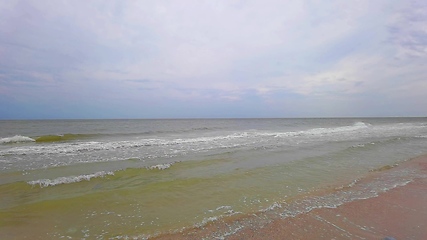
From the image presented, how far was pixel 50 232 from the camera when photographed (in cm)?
480

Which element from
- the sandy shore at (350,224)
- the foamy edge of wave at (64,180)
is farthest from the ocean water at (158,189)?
the sandy shore at (350,224)

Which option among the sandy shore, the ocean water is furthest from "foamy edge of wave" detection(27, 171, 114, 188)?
the sandy shore

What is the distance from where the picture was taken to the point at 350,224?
4.85 meters

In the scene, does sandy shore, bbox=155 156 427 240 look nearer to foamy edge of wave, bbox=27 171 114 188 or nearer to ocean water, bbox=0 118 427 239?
ocean water, bbox=0 118 427 239

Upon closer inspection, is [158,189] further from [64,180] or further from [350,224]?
[350,224]

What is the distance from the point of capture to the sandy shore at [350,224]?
4426 mm

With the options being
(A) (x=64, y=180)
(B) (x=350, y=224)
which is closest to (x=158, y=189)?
(A) (x=64, y=180)

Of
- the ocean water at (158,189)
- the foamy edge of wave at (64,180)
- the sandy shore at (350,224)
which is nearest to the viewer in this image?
the sandy shore at (350,224)

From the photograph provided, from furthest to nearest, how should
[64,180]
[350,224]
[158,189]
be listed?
1. [64,180]
2. [158,189]
3. [350,224]

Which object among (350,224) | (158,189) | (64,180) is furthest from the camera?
(64,180)

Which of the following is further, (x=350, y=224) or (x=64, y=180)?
(x=64, y=180)

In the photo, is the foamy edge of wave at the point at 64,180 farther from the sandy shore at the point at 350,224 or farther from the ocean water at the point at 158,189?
the sandy shore at the point at 350,224

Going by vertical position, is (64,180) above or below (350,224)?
below

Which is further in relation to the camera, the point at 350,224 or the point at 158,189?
the point at 158,189
